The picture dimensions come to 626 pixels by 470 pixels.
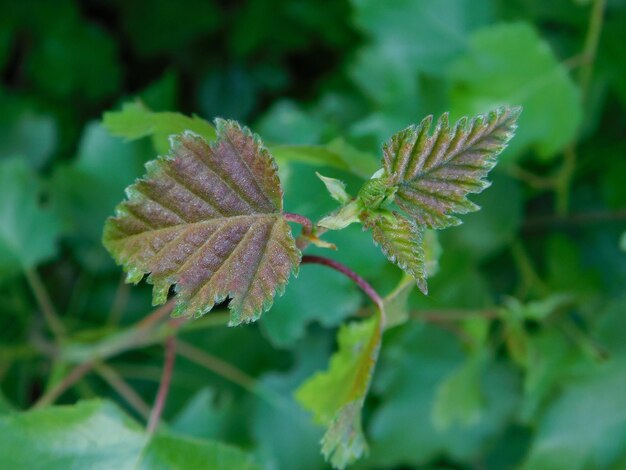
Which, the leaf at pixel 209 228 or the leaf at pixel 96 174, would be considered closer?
the leaf at pixel 209 228

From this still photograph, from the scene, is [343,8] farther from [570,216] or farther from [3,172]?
[3,172]

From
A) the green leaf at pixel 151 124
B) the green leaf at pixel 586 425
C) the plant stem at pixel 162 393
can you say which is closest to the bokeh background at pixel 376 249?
the green leaf at pixel 586 425

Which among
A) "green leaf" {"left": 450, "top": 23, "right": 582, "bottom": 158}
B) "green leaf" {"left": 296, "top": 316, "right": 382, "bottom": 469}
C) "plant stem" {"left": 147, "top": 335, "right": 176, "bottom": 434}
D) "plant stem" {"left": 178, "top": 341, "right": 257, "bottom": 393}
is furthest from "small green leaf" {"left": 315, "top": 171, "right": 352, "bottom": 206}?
"plant stem" {"left": 178, "top": 341, "right": 257, "bottom": 393}

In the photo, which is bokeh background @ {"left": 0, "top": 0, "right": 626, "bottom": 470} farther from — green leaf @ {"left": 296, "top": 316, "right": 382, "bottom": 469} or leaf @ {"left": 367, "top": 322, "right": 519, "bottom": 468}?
green leaf @ {"left": 296, "top": 316, "right": 382, "bottom": 469}

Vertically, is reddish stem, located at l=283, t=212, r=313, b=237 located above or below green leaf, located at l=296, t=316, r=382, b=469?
above

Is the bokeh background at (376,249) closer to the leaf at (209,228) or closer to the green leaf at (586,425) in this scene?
the green leaf at (586,425)

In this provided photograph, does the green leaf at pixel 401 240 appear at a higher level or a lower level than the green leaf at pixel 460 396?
higher
